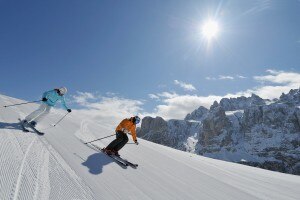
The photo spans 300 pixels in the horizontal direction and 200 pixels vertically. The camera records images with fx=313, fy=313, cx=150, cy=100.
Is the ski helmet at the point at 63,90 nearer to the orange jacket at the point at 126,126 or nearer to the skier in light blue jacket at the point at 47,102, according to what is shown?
the skier in light blue jacket at the point at 47,102

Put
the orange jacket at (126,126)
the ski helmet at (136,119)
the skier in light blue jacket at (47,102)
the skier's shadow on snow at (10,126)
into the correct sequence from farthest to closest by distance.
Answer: the skier in light blue jacket at (47,102) → the ski helmet at (136,119) → the orange jacket at (126,126) → the skier's shadow on snow at (10,126)

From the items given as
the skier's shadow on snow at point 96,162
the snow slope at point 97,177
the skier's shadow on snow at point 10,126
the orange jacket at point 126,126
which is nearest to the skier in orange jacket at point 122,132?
the orange jacket at point 126,126

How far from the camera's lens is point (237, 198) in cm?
726

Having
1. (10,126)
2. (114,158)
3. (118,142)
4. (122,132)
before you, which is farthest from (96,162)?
(10,126)

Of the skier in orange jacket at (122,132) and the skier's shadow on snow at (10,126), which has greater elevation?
the skier in orange jacket at (122,132)

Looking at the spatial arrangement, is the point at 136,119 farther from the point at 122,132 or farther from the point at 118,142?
the point at 118,142

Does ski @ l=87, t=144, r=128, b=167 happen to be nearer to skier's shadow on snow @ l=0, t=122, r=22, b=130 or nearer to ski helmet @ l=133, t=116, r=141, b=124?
ski helmet @ l=133, t=116, r=141, b=124

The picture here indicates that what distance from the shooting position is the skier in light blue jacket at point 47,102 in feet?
39.6

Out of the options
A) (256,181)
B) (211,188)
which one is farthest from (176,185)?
(256,181)

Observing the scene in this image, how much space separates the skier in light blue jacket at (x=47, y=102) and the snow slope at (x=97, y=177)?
4.00 ft

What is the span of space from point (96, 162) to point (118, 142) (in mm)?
1963

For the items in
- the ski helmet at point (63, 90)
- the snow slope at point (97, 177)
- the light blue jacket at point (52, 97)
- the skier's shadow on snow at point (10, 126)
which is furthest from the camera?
the ski helmet at point (63, 90)

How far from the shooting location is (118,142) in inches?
410

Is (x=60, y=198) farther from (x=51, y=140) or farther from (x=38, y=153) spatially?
(x=51, y=140)
